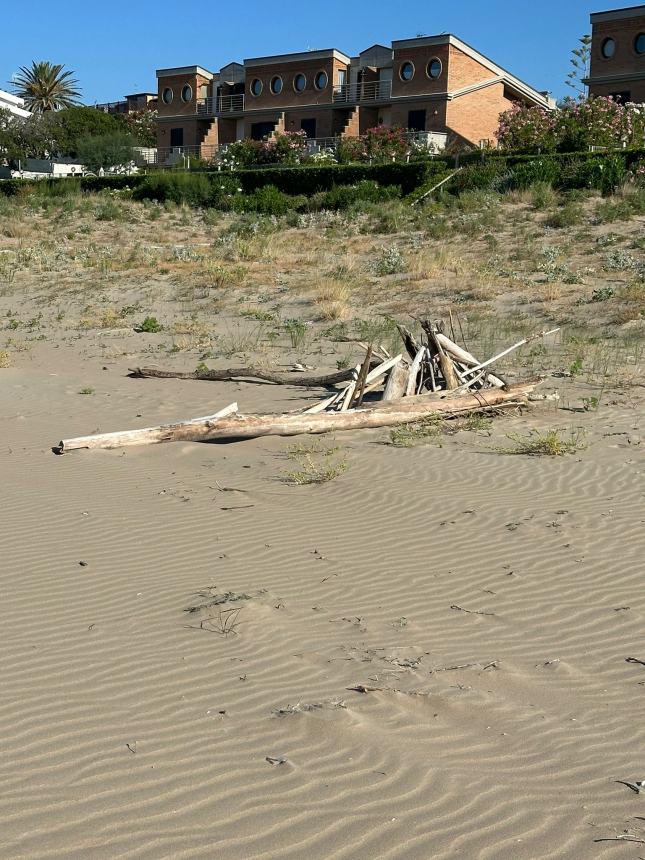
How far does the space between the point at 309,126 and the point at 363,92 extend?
340 cm

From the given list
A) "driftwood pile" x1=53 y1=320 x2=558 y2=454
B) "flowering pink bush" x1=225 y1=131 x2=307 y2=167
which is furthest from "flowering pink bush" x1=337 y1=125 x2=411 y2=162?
"driftwood pile" x1=53 y1=320 x2=558 y2=454

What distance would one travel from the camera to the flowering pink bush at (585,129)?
30.2 meters

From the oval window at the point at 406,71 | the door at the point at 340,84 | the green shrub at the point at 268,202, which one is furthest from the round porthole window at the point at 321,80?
the green shrub at the point at 268,202

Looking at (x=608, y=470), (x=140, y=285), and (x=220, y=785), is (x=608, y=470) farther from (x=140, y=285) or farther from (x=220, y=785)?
(x=140, y=285)

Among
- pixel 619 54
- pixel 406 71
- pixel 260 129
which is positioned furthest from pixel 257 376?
pixel 260 129

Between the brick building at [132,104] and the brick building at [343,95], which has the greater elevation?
the brick building at [132,104]

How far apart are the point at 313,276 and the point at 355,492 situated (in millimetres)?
13182

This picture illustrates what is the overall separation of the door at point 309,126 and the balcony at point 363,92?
173cm

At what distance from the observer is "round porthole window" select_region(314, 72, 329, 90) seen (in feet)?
159

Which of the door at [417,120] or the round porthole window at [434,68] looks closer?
the round porthole window at [434,68]

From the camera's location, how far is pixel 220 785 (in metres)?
3.55

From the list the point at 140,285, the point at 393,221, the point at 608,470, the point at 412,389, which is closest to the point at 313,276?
the point at 140,285

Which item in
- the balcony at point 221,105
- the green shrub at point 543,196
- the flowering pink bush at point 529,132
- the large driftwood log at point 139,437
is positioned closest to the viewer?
the large driftwood log at point 139,437

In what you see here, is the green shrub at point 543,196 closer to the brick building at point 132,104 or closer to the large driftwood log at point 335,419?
the large driftwood log at point 335,419
